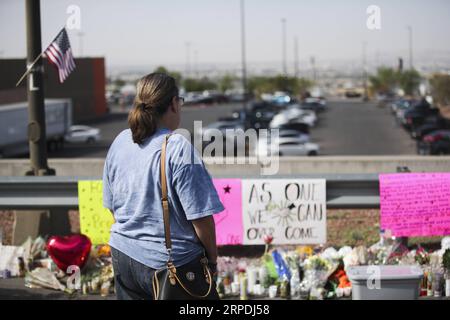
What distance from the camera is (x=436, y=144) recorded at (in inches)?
1275

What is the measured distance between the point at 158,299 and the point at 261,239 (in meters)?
3.77

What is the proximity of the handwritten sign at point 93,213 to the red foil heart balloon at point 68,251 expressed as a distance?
0.76ft

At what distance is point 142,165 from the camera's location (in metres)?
3.45

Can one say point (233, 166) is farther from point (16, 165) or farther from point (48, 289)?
point (48, 289)

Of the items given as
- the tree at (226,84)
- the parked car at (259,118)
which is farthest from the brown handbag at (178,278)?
the tree at (226,84)

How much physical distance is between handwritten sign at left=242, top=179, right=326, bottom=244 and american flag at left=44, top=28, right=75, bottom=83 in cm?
281

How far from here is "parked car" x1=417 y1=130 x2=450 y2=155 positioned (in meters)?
32.2

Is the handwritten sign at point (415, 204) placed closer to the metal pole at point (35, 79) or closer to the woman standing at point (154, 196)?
the metal pole at point (35, 79)

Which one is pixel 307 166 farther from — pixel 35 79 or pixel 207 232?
pixel 207 232

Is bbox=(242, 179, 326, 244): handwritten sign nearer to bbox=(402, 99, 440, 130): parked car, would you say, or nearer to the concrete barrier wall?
the concrete barrier wall

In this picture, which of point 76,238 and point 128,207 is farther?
point 76,238
